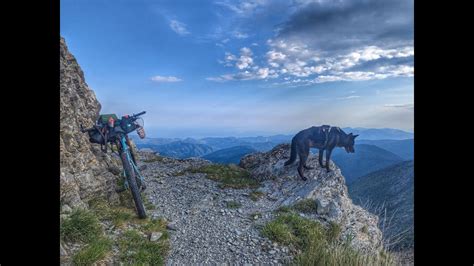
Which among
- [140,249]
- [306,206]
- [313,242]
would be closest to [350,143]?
[306,206]

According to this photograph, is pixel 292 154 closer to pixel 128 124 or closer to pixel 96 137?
pixel 128 124

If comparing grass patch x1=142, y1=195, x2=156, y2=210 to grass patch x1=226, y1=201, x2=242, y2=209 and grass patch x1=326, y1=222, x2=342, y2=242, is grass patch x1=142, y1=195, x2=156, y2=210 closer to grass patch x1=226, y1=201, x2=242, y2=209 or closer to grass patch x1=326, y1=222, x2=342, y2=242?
grass patch x1=226, y1=201, x2=242, y2=209

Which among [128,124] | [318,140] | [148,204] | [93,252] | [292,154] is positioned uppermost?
[128,124]

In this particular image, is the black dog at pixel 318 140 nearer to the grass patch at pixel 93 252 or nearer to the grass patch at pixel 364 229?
the grass patch at pixel 364 229

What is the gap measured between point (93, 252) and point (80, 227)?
1.11 meters

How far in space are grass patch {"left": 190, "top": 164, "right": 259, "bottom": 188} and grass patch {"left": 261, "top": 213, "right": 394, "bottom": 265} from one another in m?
4.53

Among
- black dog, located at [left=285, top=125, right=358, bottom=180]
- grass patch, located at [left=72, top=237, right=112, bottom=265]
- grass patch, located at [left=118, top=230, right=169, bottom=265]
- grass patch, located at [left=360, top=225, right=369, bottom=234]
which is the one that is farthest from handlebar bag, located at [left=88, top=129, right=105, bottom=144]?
grass patch, located at [left=360, top=225, right=369, bottom=234]

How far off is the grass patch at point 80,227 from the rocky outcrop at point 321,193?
7.13 m

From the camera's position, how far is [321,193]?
37.0 feet

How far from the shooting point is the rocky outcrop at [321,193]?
9.74 metres
